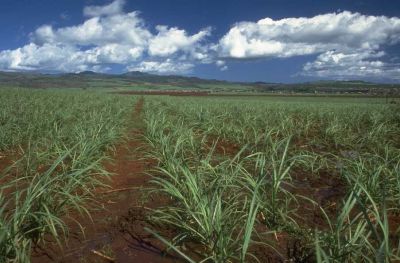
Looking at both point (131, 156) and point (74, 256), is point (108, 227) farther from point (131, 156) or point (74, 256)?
point (131, 156)

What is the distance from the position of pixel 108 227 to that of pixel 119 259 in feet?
1.88

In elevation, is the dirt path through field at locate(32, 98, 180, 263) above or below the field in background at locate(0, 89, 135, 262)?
below

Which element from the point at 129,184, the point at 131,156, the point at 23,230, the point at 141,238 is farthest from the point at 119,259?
the point at 131,156

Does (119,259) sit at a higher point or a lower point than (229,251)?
lower

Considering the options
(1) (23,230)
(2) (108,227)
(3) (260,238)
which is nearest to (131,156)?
(2) (108,227)

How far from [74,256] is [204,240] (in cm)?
97

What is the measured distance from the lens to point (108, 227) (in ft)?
9.91

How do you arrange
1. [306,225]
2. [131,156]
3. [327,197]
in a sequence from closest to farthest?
[306,225] → [327,197] → [131,156]

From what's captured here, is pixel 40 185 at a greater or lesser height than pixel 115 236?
greater

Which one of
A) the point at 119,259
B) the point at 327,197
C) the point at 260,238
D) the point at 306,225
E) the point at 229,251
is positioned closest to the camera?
the point at 229,251

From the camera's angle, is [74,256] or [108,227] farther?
[108,227]

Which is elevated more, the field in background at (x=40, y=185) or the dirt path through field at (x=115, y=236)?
the field in background at (x=40, y=185)

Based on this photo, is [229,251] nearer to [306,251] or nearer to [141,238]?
[306,251]

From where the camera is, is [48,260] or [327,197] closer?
[48,260]
